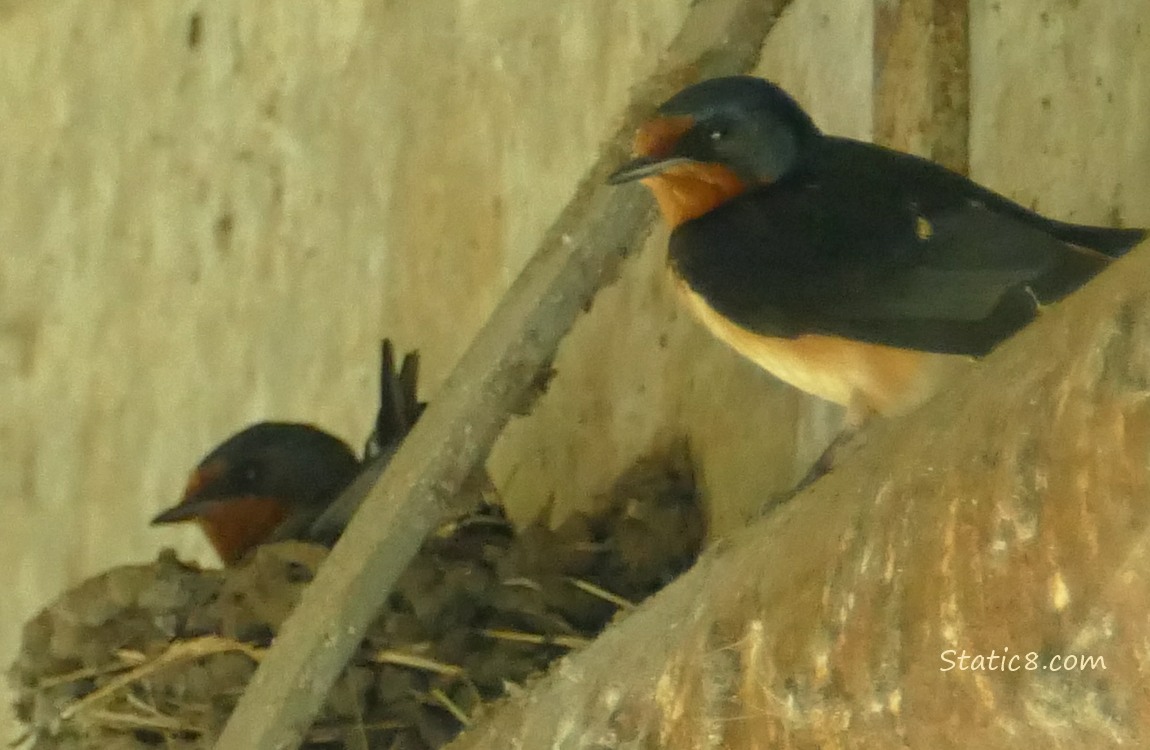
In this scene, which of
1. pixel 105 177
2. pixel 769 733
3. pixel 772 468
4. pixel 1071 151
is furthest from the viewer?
pixel 105 177

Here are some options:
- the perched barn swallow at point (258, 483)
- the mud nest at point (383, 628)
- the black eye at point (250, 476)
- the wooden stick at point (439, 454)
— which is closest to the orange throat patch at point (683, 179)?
the wooden stick at point (439, 454)

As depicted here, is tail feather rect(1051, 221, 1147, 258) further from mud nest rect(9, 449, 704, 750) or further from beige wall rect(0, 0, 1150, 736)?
mud nest rect(9, 449, 704, 750)

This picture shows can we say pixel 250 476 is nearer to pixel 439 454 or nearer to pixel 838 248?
pixel 439 454

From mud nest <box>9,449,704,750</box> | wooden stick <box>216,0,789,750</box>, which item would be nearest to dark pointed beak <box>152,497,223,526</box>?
mud nest <box>9,449,704,750</box>

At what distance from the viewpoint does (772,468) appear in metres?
1.76

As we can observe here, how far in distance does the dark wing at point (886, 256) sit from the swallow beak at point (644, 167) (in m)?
0.06

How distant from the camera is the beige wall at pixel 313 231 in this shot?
6.35ft

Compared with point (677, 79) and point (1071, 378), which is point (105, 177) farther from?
point (1071, 378)

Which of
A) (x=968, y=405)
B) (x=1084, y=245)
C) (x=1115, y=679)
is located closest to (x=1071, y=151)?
(x=1084, y=245)

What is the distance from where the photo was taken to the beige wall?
1.94m

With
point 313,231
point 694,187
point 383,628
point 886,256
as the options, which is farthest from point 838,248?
point 313,231

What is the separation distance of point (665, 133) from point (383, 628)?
24.7 inches

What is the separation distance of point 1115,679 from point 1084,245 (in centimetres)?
60

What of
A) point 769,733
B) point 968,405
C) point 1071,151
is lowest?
point 769,733
